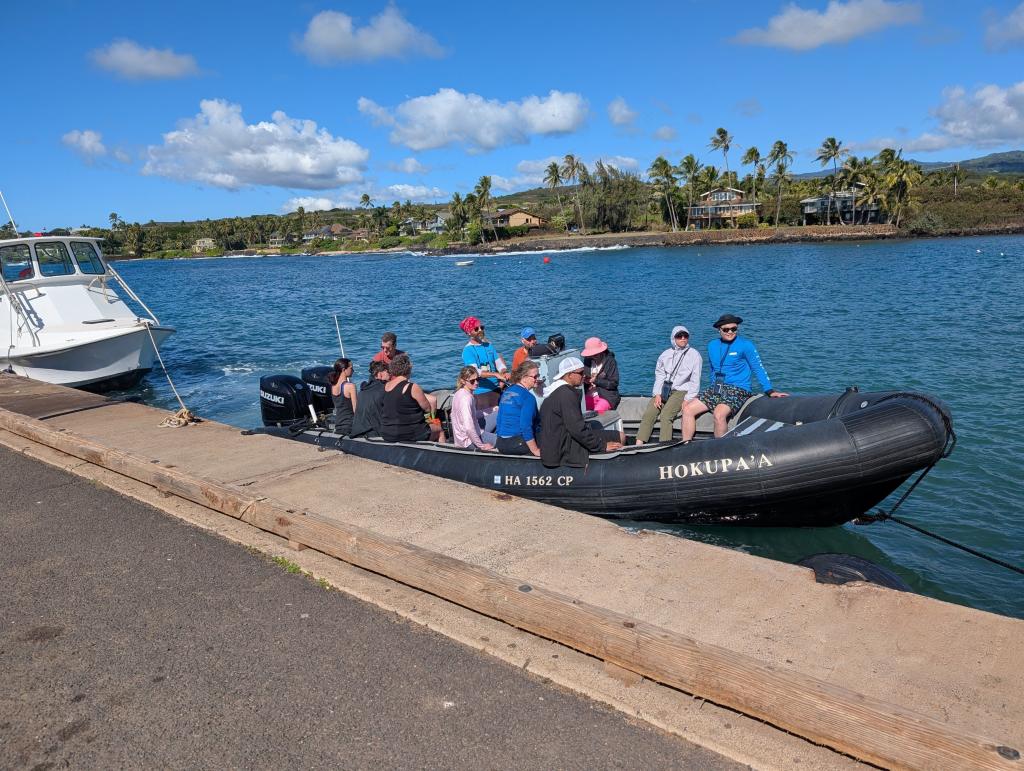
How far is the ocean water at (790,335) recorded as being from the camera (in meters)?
8.22

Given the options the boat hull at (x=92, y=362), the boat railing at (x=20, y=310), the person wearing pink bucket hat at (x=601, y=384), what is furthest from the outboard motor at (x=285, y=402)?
the boat railing at (x=20, y=310)

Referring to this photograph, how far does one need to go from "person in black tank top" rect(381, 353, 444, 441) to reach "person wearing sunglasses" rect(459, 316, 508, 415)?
1.18m

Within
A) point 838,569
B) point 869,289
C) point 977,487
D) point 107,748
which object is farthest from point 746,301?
point 107,748

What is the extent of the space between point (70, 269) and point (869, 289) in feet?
119

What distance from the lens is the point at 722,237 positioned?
8812 centimetres

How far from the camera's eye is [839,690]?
125 inches

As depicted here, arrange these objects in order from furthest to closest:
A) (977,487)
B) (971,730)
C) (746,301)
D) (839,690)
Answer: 1. (746,301)
2. (977,487)
3. (839,690)
4. (971,730)

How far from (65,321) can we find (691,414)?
16.6 metres

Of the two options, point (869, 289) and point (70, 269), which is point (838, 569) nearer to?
point (70, 269)

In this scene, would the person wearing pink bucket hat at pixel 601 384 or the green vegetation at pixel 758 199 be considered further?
the green vegetation at pixel 758 199

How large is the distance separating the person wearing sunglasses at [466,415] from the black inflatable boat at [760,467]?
0.21 meters

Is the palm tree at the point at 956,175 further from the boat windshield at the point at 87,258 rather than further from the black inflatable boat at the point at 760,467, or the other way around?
the black inflatable boat at the point at 760,467

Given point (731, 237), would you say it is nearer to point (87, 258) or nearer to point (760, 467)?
Result: point (87, 258)

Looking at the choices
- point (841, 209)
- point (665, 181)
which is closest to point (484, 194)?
point (665, 181)
